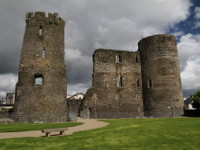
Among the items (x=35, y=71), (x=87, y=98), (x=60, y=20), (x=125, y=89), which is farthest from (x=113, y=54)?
(x=35, y=71)

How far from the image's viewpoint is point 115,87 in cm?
3006

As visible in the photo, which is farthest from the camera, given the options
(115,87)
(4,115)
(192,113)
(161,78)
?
(115,87)

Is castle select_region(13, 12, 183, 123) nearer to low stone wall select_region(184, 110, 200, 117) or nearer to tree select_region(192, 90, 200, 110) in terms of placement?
low stone wall select_region(184, 110, 200, 117)

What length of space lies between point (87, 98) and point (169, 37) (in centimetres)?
1642

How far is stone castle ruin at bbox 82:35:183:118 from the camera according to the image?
2864 centimetres

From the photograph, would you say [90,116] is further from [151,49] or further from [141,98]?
[151,49]

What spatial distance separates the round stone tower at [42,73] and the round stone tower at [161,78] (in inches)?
545

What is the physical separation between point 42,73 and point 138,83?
1598 cm

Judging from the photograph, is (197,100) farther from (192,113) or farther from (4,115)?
(4,115)

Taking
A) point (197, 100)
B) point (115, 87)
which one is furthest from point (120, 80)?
point (197, 100)

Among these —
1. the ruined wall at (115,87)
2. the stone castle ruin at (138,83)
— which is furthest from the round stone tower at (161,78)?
the ruined wall at (115,87)

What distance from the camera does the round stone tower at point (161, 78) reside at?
28.6 m

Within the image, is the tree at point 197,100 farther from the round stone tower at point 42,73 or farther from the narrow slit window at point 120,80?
the round stone tower at point 42,73

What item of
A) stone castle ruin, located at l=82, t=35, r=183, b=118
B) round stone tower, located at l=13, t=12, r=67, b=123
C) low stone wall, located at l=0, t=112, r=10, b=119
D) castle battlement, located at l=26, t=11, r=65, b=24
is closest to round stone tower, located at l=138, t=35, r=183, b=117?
stone castle ruin, located at l=82, t=35, r=183, b=118
